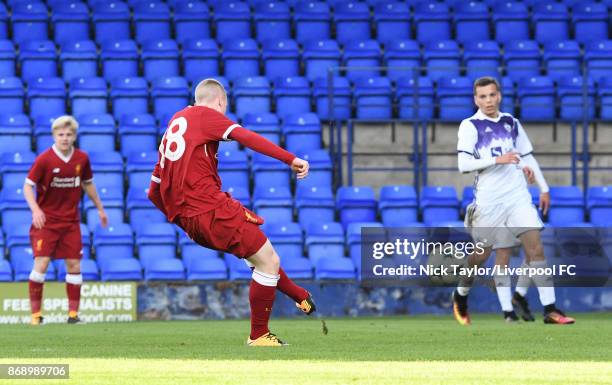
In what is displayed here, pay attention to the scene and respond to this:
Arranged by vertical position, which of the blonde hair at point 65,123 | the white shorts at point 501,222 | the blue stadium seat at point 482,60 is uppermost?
the blue stadium seat at point 482,60

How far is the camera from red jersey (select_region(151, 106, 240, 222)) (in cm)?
848

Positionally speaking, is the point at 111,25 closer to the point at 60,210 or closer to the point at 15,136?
the point at 15,136

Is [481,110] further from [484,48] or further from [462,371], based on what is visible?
[484,48]

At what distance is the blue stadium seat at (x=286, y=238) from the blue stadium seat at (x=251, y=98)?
2.71 m

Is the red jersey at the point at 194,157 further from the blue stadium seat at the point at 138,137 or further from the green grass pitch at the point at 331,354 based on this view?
the blue stadium seat at the point at 138,137

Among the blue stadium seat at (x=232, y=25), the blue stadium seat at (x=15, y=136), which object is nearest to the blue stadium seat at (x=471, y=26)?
the blue stadium seat at (x=232, y=25)

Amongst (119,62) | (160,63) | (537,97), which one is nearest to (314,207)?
(537,97)

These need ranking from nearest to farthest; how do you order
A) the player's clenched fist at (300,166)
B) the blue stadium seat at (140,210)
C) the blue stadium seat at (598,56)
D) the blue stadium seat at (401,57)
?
the player's clenched fist at (300,166) → the blue stadium seat at (140,210) → the blue stadium seat at (598,56) → the blue stadium seat at (401,57)

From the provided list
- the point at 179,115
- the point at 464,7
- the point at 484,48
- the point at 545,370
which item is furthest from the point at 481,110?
the point at 464,7

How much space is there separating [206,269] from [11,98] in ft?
15.8

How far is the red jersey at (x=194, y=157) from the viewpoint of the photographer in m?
8.48

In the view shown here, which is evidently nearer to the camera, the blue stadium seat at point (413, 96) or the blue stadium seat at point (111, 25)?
the blue stadium seat at point (413, 96)

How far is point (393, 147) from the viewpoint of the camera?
17766 mm

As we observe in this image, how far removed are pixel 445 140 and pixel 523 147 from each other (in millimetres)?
6211
